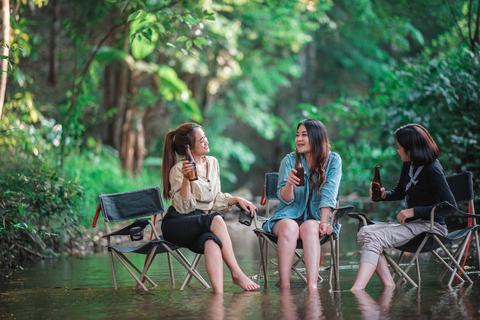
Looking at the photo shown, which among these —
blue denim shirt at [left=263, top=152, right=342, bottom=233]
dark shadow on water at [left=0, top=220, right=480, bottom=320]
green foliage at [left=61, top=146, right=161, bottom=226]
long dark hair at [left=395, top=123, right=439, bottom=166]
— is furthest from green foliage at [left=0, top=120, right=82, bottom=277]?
long dark hair at [left=395, top=123, right=439, bottom=166]

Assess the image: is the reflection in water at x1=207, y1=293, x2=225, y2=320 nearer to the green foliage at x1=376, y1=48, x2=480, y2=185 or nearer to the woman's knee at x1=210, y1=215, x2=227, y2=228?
the woman's knee at x1=210, y1=215, x2=227, y2=228

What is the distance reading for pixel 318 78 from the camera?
83.4ft

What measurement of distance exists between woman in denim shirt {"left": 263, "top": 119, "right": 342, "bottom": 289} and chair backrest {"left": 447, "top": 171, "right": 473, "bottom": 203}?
0.97 m

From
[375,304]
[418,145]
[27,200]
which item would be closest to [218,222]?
[375,304]

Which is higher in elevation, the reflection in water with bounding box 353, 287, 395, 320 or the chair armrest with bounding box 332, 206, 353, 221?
the chair armrest with bounding box 332, 206, 353, 221

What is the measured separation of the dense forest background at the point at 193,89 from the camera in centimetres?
688

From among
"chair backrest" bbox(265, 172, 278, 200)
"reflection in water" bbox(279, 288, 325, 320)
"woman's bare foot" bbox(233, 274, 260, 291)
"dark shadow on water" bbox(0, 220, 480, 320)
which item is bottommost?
"dark shadow on water" bbox(0, 220, 480, 320)

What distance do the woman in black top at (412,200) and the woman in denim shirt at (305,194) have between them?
1.17 ft

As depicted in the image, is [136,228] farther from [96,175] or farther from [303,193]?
→ [96,175]

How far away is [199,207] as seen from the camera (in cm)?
517

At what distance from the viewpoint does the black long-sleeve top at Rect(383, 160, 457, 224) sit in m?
4.70

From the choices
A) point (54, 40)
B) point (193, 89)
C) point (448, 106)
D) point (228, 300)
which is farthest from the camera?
point (193, 89)

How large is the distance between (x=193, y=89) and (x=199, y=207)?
15616mm

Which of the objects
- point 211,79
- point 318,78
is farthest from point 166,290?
point 318,78
